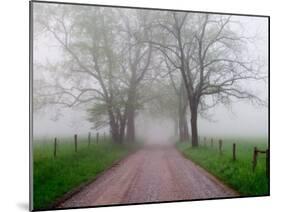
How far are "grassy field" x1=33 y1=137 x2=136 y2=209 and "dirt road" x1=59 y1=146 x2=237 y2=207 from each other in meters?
0.13

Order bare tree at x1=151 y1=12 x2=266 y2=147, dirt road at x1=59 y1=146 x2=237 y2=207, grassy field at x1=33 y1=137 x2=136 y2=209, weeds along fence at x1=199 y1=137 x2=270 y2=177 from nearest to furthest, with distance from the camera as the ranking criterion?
1. grassy field at x1=33 y1=137 x2=136 y2=209
2. dirt road at x1=59 y1=146 x2=237 y2=207
3. bare tree at x1=151 y1=12 x2=266 y2=147
4. weeds along fence at x1=199 y1=137 x2=270 y2=177

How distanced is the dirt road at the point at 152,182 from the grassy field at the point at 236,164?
0.32 feet

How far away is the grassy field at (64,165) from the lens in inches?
253

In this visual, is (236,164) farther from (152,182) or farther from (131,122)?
(131,122)

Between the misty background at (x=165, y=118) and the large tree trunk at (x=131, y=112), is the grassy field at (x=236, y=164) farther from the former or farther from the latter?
the large tree trunk at (x=131, y=112)

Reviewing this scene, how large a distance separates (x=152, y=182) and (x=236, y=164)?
1.12 meters

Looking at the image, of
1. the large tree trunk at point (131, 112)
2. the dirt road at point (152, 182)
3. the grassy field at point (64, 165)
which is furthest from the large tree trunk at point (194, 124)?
the grassy field at point (64, 165)

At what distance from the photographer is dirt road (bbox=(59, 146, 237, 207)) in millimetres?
6715

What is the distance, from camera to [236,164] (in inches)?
290

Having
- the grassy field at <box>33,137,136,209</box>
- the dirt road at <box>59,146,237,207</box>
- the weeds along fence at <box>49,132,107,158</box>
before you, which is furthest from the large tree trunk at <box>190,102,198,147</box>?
the weeds along fence at <box>49,132,107,158</box>

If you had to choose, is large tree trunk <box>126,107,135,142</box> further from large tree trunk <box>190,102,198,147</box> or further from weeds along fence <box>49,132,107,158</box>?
large tree trunk <box>190,102,198,147</box>
